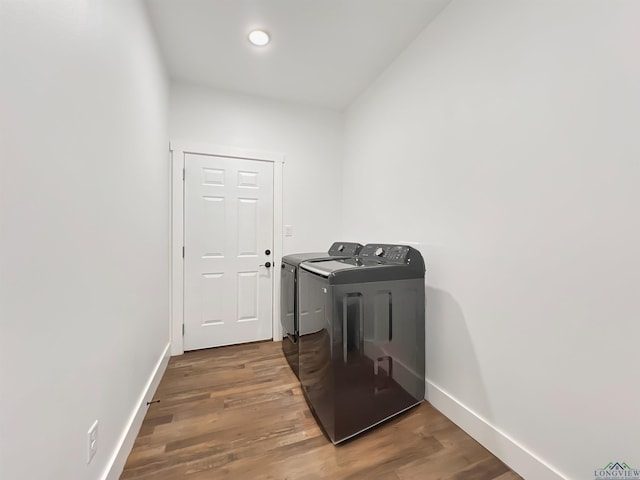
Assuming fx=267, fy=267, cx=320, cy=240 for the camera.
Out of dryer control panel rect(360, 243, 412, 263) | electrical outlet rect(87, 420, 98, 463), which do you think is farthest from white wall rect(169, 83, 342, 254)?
electrical outlet rect(87, 420, 98, 463)

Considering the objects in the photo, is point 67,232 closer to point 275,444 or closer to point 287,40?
point 275,444

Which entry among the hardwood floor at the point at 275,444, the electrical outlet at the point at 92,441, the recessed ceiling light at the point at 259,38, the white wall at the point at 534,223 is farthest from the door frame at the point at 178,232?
the white wall at the point at 534,223

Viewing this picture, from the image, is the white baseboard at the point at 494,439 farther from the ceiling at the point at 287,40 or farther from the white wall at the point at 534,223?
the ceiling at the point at 287,40

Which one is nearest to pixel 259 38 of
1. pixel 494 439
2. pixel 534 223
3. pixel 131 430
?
pixel 534 223

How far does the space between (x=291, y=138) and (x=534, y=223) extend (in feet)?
7.88

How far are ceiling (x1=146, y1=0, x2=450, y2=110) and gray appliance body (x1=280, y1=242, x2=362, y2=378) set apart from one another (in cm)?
161

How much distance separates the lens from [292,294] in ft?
7.36

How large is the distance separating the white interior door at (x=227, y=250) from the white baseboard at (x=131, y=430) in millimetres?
667

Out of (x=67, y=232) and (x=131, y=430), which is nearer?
(x=67, y=232)

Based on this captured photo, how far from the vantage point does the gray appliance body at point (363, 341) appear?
1455mm

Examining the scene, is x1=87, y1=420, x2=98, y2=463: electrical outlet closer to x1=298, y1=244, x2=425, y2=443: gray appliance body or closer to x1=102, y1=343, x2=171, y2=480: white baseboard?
x1=102, y1=343, x2=171, y2=480: white baseboard

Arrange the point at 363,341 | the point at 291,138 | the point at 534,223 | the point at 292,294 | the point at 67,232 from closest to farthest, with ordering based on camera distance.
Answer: the point at 67,232
the point at 534,223
the point at 363,341
the point at 292,294
the point at 291,138

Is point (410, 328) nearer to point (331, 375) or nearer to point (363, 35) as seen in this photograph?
point (331, 375)

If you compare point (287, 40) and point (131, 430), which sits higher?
point (287, 40)
